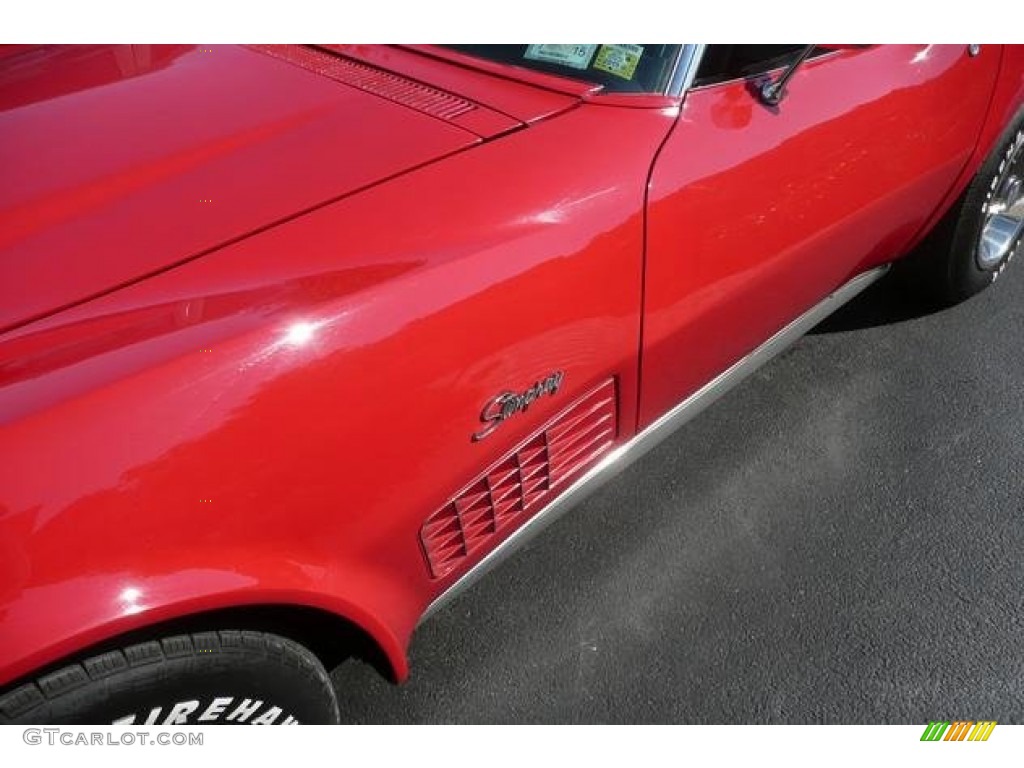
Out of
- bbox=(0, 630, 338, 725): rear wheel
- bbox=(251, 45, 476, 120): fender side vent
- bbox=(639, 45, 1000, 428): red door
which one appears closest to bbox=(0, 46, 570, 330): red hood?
bbox=(251, 45, 476, 120): fender side vent

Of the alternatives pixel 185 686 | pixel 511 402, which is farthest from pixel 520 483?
pixel 185 686

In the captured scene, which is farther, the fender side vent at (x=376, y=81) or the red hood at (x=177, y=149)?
the fender side vent at (x=376, y=81)

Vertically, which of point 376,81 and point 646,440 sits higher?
point 376,81

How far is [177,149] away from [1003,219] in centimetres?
275

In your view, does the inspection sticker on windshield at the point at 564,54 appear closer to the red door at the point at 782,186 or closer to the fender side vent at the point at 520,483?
the red door at the point at 782,186

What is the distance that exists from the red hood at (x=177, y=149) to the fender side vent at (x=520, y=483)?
0.57 m

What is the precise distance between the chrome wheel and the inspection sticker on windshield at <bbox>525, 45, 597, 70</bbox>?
1.68 metres

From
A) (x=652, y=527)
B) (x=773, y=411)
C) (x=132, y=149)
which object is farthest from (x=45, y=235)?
(x=773, y=411)

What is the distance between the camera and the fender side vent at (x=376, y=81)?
1.62m

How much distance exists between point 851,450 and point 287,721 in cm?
174

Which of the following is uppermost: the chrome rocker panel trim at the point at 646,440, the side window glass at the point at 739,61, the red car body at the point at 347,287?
the side window glass at the point at 739,61

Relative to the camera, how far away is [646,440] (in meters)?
1.89

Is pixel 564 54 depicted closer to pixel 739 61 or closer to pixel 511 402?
pixel 739 61

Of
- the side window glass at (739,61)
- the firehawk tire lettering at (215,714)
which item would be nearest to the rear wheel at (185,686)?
the firehawk tire lettering at (215,714)
